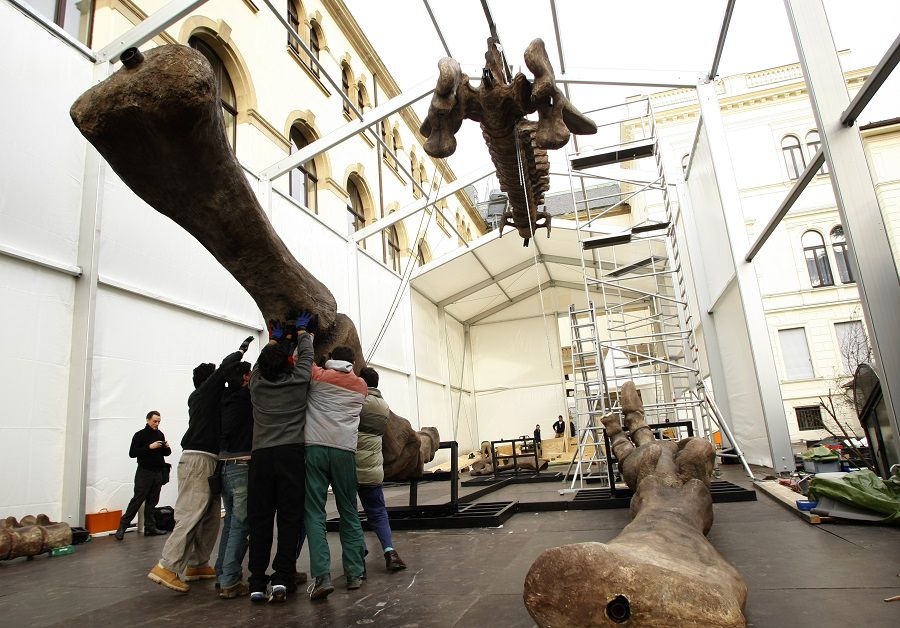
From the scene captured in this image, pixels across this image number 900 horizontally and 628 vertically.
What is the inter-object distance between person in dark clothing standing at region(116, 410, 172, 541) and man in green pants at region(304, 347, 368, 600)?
147 inches

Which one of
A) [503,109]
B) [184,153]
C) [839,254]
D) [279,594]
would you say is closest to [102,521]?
[279,594]

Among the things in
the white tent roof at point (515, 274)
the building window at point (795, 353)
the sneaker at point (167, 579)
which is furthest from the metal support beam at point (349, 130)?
the building window at point (795, 353)

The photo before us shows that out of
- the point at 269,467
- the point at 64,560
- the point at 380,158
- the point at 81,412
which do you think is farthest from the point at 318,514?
the point at 380,158

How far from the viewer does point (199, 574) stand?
3.84 metres

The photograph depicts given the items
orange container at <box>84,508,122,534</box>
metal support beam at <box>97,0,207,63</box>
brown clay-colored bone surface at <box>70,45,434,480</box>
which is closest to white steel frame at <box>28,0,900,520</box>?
orange container at <box>84,508,122,534</box>

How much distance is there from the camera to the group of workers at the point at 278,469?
10.4 feet

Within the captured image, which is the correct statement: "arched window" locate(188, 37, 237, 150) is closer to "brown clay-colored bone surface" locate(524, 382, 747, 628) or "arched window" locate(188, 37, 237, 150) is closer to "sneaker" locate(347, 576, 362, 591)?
"sneaker" locate(347, 576, 362, 591)

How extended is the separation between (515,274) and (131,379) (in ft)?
49.3

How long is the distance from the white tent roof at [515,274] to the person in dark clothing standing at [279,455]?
36.1ft

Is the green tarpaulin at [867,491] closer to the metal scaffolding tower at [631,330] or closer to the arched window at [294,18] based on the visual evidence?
the metal scaffolding tower at [631,330]

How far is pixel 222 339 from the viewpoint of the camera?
334 inches

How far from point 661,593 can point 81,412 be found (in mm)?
6362

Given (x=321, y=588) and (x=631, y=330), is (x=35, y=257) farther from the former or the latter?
(x=631, y=330)

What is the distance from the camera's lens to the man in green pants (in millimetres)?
3311
